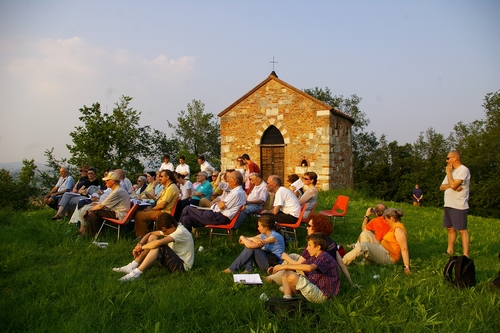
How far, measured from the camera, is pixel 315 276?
4570mm

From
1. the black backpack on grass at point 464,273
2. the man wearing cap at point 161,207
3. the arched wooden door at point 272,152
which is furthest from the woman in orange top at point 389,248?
the arched wooden door at point 272,152

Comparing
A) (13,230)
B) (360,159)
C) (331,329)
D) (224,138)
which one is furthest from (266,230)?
(360,159)

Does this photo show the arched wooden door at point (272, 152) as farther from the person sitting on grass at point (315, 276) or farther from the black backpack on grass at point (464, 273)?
the person sitting on grass at point (315, 276)

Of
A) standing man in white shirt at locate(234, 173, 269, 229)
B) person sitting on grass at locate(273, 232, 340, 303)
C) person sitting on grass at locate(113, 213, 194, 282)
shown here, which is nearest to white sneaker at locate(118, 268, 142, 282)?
person sitting on grass at locate(113, 213, 194, 282)

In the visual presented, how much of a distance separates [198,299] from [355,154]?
132 feet

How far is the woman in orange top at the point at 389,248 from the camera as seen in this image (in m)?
6.01

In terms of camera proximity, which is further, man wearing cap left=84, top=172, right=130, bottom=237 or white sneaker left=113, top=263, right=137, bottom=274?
man wearing cap left=84, top=172, right=130, bottom=237

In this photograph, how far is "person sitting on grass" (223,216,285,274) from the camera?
562 centimetres

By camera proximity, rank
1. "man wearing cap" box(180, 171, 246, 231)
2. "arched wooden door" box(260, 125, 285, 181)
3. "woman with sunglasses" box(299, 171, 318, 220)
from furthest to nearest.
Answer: "arched wooden door" box(260, 125, 285, 181) < "woman with sunglasses" box(299, 171, 318, 220) < "man wearing cap" box(180, 171, 246, 231)

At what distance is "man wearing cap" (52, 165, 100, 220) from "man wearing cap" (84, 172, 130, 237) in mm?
1764

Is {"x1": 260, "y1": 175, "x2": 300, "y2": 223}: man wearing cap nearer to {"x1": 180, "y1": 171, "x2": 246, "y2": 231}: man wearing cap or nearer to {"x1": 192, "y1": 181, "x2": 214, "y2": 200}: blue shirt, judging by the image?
{"x1": 180, "y1": 171, "x2": 246, "y2": 231}: man wearing cap

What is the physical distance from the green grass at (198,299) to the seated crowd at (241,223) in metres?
0.22

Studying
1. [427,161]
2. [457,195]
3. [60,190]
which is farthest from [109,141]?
[427,161]

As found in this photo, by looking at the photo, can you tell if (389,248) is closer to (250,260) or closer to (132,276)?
(250,260)
